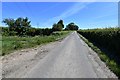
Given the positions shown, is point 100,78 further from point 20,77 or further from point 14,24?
point 14,24

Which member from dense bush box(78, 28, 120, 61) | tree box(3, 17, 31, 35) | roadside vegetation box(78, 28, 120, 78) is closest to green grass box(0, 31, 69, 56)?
roadside vegetation box(78, 28, 120, 78)

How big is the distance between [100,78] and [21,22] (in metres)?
121

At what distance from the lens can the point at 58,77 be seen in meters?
9.42

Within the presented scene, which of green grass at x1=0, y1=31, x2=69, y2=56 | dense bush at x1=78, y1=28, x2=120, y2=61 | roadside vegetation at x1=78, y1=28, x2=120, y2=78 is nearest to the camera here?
roadside vegetation at x1=78, y1=28, x2=120, y2=78

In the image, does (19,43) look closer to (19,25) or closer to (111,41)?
(111,41)

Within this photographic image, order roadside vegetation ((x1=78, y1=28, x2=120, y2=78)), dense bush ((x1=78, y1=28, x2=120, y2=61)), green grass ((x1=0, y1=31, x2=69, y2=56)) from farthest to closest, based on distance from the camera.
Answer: green grass ((x1=0, y1=31, x2=69, y2=56)), dense bush ((x1=78, y1=28, x2=120, y2=61)), roadside vegetation ((x1=78, y1=28, x2=120, y2=78))

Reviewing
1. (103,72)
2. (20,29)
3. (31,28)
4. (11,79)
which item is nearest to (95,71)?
(103,72)

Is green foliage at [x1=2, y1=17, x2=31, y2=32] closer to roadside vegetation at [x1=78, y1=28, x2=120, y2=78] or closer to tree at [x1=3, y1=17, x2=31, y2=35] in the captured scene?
tree at [x1=3, y1=17, x2=31, y2=35]

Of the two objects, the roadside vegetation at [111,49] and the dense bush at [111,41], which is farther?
the dense bush at [111,41]

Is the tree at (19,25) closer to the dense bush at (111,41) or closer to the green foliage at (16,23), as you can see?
the green foliage at (16,23)

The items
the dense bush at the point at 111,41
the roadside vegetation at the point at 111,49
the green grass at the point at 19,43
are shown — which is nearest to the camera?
the roadside vegetation at the point at 111,49

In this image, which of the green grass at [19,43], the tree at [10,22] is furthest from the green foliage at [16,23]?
the green grass at [19,43]

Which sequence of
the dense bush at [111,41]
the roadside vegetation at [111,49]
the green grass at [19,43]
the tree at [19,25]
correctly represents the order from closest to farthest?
1. the roadside vegetation at [111,49]
2. the dense bush at [111,41]
3. the green grass at [19,43]
4. the tree at [19,25]

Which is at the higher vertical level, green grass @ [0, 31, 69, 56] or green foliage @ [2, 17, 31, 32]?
green foliage @ [2, 17, 31, 32]
